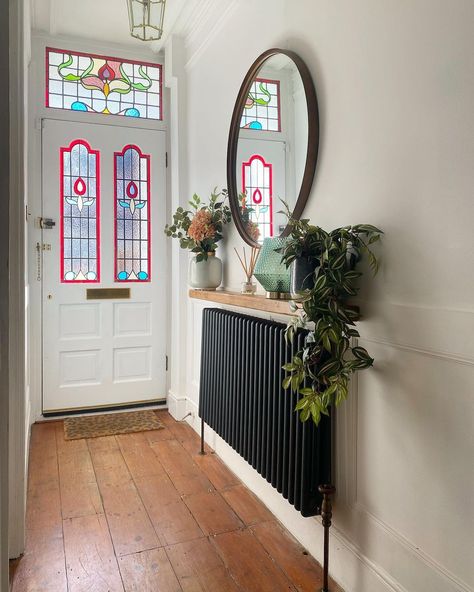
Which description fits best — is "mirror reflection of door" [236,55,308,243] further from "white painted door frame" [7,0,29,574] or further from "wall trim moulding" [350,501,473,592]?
"wall trim moulding" [350,501,473,592]

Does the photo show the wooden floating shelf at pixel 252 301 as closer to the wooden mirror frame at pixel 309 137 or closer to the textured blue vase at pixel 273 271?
the textured blue vase at pixel 273 271

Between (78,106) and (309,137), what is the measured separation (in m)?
2.40

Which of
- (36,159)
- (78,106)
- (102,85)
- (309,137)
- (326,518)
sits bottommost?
(326,518)

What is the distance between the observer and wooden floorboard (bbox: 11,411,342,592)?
177cm

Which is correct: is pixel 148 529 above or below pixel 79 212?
below

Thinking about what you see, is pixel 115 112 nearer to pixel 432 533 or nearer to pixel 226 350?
pixel 226 350

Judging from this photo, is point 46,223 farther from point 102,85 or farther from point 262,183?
Result: point 262,183

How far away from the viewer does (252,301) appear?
2121 millimetres

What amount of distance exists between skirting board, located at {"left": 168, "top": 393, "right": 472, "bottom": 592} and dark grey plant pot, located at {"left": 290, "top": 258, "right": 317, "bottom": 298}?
81cm

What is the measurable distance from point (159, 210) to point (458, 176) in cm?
286

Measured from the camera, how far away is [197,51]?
331 cm

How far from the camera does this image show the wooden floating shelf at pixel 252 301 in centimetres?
182

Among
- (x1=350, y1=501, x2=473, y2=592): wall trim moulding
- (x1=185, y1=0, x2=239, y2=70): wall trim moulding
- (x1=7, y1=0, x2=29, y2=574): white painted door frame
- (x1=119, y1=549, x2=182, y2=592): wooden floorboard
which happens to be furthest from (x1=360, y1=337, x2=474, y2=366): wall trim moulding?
(x1=185, y1=0, x2=239, y2=70): wall trim moulding

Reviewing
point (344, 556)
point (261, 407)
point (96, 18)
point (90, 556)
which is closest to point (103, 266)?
point (96, 18)
